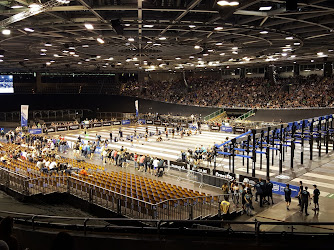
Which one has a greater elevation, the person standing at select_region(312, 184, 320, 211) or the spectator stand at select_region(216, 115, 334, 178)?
the spectator stand at select_region(216, 115, 334, 178)

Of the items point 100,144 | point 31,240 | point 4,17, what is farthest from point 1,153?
point 31,240

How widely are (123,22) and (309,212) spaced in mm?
12966

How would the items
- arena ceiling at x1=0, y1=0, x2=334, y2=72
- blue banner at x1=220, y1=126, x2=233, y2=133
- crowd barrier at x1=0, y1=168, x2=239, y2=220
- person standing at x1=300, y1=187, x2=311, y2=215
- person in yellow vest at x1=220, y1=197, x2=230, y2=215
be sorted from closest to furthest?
arena ceiling at x1=0, y1=0, x2=334, y2=72
crowd barrier at x1=0, y1=168, x2=239, y2=220
person in yellow vest at x1=220, y1=197, x2=230, y2=215
person standing at x1=300, y1=187, x2=311, y2=215
blue banner at x1=220, y1=126, x2=233, y2=133

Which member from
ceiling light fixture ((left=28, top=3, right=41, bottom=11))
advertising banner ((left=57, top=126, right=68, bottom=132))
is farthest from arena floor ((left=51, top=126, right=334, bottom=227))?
ceiling light fixture ((left=28, top=3, right=41, bottom=11))

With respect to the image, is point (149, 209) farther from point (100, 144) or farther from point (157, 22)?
point (100, 144)

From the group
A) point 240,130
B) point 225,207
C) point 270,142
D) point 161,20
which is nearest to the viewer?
point 225,207

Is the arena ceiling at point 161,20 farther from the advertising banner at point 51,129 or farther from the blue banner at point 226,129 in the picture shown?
the advertising banner at point 51,129

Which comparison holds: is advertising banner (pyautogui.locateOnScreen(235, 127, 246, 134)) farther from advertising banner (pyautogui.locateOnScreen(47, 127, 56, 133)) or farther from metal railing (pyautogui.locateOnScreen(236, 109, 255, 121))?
advertising banner (pyautogui.locateOnScreen(47, 127, 56, 133))

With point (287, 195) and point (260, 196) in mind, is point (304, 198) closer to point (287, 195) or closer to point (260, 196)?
point (287, 195)

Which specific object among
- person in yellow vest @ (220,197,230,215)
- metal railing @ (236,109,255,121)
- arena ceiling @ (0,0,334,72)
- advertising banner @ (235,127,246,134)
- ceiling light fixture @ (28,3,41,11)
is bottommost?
person in yellow vest @ (220,197,230,215)

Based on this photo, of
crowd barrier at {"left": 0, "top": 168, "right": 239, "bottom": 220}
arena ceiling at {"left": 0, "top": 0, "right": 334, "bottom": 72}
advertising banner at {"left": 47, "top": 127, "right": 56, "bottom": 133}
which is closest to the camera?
arena ceiling at {"left": 0, "top": 0, "right": 334, "bottom": 72}

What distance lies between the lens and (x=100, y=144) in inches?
1291

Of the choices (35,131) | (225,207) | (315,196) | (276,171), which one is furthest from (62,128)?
(315,196)

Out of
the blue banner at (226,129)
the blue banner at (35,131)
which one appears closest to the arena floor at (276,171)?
the blue banner at (226,129)
